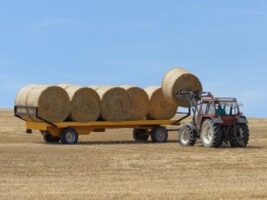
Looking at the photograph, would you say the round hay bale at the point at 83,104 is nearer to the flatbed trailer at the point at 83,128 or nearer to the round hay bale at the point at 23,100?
the flatbed trailer at the point at 83,128

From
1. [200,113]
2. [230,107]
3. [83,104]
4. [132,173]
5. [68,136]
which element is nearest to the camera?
[132,173]

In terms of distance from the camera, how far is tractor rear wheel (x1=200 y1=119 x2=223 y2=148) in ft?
81.9

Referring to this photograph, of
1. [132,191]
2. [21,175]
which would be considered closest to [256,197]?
[132,191]

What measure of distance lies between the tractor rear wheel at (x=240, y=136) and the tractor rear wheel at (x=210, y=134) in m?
0.56

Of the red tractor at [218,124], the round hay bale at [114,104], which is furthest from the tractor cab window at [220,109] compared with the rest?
the round hay bale at [114,104]

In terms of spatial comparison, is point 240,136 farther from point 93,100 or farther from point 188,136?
point 93,100

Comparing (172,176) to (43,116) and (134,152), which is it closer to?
(134,152)

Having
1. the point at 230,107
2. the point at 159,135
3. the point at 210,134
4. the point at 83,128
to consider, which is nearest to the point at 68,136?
the point at 83,128

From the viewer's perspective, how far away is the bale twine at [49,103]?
93.1ft

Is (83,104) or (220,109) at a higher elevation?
(83,104)

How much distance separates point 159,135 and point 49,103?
195 inches

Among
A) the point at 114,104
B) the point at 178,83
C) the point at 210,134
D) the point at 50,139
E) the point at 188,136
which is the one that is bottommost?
the point at 50,139

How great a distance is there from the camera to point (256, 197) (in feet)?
41.1

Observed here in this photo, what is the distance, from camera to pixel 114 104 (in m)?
30.0
